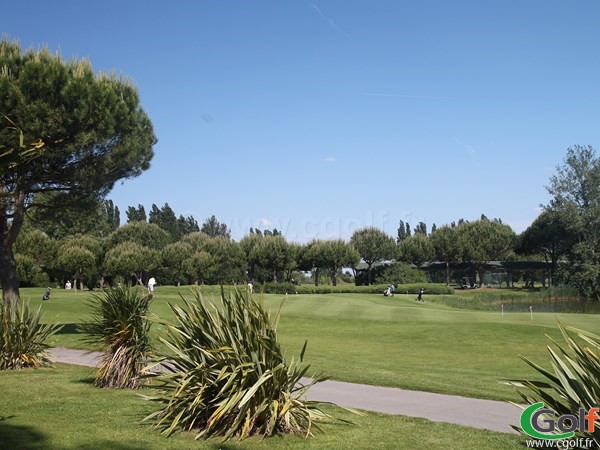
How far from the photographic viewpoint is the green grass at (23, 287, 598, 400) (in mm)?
13586

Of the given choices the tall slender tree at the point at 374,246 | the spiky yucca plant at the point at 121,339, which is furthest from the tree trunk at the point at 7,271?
the tall slender tree at the point at 374,246

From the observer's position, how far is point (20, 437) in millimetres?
7551

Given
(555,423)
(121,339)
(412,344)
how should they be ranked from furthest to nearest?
(412,344)
(121,339)
(555,423)

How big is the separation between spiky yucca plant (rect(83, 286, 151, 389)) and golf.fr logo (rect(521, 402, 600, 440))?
751 cm

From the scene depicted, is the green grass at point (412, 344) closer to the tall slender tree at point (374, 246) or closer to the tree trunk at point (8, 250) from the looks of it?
the tree trunk at point (8, 250)

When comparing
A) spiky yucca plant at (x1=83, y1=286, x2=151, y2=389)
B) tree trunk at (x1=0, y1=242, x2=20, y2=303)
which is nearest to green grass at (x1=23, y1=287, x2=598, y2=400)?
spiky yucca plant at (x1=83, y1=286, x2=151, y2=389)

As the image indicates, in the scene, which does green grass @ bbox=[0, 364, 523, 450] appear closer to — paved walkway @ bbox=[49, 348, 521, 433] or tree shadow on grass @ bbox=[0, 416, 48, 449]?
tree shadow on grass @ bbox=[0, 416, 48, 449]

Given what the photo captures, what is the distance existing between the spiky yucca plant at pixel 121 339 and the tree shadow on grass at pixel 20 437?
3.22 metres

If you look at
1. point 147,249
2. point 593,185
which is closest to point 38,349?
point 147,249

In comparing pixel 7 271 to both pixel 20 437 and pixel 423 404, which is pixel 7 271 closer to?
pixel 20 437

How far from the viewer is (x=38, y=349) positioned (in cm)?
1467

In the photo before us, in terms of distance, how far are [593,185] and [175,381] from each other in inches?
2774

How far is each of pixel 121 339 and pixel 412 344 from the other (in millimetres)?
14697

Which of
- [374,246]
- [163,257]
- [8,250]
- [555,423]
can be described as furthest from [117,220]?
[555,423]
